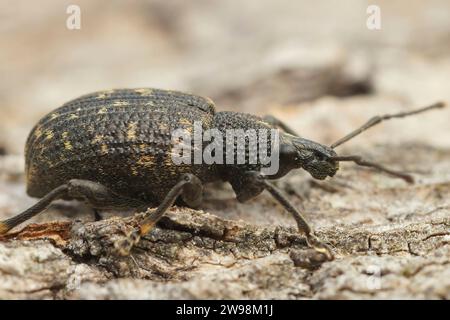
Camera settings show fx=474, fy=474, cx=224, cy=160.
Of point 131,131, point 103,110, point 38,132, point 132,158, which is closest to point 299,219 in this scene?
point 132,158

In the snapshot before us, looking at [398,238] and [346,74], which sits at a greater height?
[346,74]

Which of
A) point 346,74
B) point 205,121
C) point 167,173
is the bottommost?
point 167,173

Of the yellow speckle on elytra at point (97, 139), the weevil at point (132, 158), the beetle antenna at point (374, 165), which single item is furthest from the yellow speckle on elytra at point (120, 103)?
the beetle antenna at point (374, 165)

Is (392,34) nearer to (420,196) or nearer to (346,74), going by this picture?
(346,74)

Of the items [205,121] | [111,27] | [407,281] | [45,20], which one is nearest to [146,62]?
[111,27]

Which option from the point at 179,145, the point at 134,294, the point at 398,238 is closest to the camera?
the point at 134,294

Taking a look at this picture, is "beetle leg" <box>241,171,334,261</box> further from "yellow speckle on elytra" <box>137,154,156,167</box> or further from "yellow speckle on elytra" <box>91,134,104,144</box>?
"yellow speckle on elytra" <box>91,134,104,144</box>

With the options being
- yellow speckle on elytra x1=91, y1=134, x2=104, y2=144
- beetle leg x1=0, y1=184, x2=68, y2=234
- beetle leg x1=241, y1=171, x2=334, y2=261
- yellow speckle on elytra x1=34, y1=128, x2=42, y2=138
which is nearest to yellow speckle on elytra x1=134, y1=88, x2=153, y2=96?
yellow speckle on elytra x1=91, y1=134, x2=104, y2=144

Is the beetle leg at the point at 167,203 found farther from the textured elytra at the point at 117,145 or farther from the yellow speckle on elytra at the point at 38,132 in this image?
the yellow speckle on elytra at the point at 38,132
